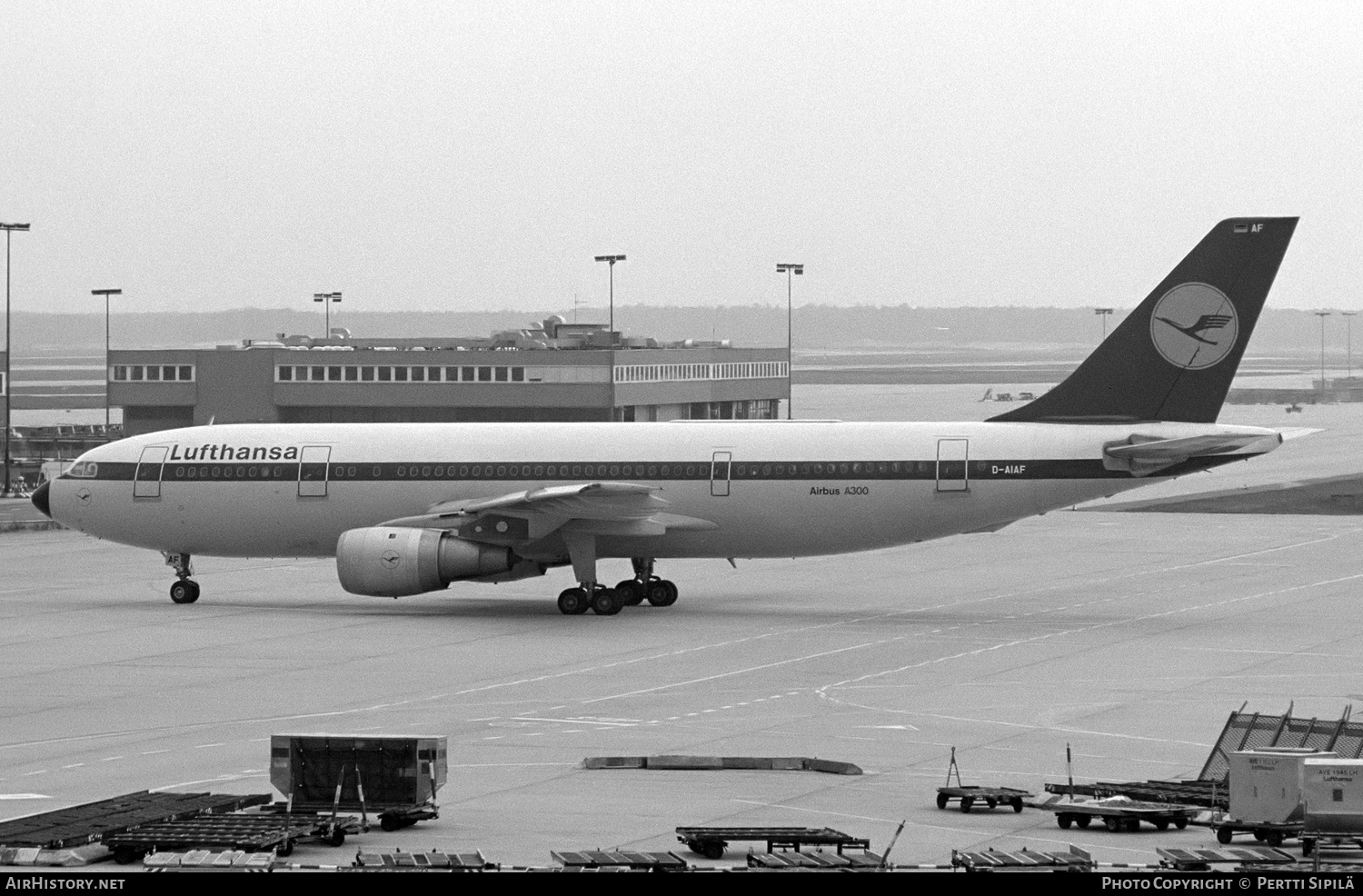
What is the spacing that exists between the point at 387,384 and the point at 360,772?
75.7 meters

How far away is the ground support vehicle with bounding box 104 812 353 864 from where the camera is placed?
1847 cm

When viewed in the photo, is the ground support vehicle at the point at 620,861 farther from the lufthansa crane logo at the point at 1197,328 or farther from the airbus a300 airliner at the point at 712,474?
the lufthansa crane logo at the point at 1197,328

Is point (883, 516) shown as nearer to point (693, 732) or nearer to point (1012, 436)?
point (1012, 436)

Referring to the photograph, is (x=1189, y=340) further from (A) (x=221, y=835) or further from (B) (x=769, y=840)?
(A) (x=221, y=835)

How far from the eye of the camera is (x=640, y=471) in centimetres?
4303

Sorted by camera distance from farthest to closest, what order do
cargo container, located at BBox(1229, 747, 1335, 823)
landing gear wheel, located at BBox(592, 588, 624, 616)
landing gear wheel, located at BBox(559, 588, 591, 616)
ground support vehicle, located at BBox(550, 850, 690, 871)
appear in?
landing gear wheel, located at BBox(559, 588, 591, 616) < landing gear wheel, located at BBox(592, 588, 624, 616) < cargo container, located at BBox(1229, 747, 1335, 823) < ground support vehicle, located at BBox(550, 850, 690, 871)

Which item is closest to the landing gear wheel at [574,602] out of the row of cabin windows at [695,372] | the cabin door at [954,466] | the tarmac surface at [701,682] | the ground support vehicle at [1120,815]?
the tarmac surface at [701,682]

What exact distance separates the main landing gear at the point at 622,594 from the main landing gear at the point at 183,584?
8673 mm

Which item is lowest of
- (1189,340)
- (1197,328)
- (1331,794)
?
(1331,794)

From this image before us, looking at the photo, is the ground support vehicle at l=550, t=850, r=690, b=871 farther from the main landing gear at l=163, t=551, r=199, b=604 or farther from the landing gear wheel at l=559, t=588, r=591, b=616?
the main landing gear at l=163, t=551, r=199, b=604

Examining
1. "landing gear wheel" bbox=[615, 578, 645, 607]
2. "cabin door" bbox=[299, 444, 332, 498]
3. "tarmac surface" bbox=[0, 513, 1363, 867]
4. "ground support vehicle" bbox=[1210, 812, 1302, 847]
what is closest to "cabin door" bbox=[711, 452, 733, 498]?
"tarmac surface" bbox=[0, 513, 1363, 867]

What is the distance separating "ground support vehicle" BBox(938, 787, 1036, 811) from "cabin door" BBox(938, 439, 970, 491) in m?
20.3

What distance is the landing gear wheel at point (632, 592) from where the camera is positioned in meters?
44.1

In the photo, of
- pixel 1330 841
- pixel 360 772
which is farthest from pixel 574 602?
pixel 1330 841
